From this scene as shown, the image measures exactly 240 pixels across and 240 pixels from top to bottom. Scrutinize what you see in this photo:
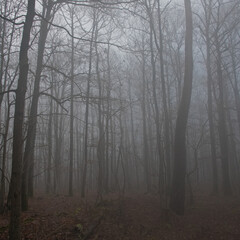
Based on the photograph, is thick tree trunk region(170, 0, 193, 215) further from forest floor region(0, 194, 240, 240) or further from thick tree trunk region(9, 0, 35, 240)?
thick tree trunk region(9, 0, 35, 240)

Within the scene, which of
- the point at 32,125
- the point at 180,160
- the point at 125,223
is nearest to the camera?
the point at 32,125

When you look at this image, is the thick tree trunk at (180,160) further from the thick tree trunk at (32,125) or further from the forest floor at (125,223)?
the thick tree trunk at (32,125)

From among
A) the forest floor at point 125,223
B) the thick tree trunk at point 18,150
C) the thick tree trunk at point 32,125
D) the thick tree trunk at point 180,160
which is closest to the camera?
the thick tree trunk at point 18,150

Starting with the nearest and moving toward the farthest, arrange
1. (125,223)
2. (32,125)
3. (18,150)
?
(18,150) < (32,125) < (125,223)

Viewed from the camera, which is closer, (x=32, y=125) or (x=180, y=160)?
(x=32, y=125)

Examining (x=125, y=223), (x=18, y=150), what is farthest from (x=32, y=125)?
(x=125, y=223)

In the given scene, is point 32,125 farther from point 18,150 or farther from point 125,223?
point 125,223

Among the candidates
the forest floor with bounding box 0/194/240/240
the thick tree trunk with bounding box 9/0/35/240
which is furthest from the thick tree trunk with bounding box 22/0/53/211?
the thick tree trunk with bounding box 9/0/35/240

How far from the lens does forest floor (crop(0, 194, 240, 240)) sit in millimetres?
6141

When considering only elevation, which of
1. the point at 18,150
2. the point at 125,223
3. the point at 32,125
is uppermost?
the point at 32,125

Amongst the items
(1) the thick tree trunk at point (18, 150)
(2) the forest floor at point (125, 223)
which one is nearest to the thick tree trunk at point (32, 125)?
(2) the forest floor at point (125, 223)

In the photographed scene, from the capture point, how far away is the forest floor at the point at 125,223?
20.1 feet

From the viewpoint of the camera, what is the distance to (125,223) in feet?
24.4

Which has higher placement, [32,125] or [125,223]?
[32,125]
